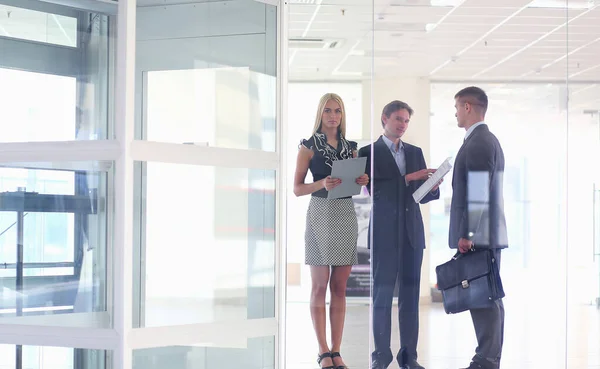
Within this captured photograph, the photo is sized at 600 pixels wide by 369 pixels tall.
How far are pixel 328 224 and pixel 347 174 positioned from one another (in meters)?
0.37

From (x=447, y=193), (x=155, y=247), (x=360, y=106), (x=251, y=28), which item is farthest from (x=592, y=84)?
(x=155, y=247)

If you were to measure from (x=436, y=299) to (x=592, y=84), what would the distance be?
2055 millimetres

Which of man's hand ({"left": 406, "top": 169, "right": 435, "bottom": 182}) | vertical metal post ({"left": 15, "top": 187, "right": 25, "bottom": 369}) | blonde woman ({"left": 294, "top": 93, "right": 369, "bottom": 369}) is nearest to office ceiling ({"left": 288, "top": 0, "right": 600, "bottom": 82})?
blonde woman ({"left": 294, "top": 93, "right": 369, "bottom": 369})

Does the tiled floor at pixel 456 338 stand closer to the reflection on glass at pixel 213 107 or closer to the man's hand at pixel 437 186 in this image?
the man's hand at pixel 437 186

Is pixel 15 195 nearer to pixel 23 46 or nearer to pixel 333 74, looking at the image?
pixel 23 46

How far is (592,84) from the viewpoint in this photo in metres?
5.68

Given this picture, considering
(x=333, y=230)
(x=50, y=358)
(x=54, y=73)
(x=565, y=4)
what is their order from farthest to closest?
(x=565, y=4), (x=333, y=230), (x=54, y=73), (x=50, y=358)

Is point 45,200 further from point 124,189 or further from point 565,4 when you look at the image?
point 565,4

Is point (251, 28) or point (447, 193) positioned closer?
point (251, 28)

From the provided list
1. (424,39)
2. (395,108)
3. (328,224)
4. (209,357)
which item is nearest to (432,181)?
(395,108)

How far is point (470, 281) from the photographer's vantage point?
17.3ft

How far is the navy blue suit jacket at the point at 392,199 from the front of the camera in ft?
17.2

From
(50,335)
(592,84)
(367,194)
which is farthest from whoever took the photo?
(592,84)

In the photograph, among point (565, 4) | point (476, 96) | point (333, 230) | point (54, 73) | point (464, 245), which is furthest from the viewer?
point (565, 4)
